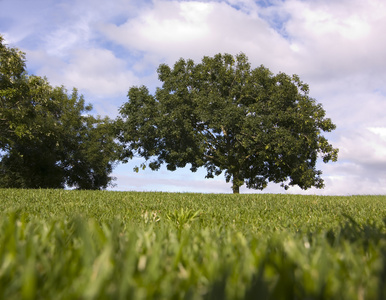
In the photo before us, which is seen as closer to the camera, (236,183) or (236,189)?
(236,183)

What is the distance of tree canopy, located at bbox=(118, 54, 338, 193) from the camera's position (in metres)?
27.2

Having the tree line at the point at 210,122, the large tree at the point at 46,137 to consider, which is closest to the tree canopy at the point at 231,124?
the tree line at the point at 210,122

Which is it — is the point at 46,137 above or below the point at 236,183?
above

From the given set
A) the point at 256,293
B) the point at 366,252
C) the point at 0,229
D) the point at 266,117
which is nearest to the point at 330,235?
the point at 366,252

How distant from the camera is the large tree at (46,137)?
2566cm

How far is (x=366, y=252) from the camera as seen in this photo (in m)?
1.97

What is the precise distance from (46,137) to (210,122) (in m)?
18.9

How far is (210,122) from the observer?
1112 inches

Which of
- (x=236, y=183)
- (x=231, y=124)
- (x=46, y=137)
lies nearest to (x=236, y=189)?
(x=236, y=183)

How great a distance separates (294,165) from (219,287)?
1143 inches

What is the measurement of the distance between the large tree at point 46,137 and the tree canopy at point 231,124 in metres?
4.50

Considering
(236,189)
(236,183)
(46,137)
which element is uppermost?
(46,137)

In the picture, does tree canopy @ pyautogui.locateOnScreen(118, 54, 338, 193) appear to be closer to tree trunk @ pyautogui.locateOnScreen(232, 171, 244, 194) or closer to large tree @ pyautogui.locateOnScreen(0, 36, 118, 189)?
tree trunk @ pyautogui.locateOnScreen(232, 171, 244, 194)

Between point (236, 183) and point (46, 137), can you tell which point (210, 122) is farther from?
point (46, 137)
